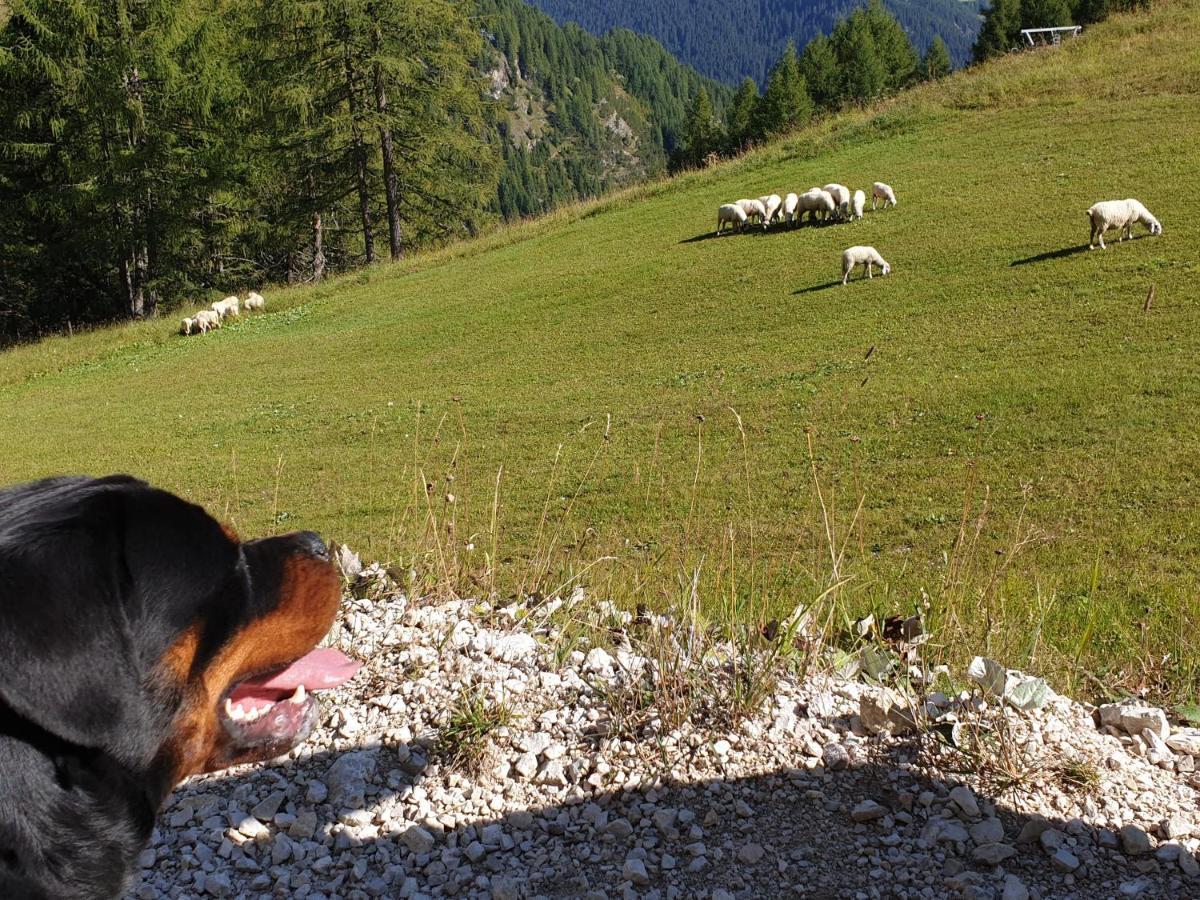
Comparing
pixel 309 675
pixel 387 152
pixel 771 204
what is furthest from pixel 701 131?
pixel 309 675

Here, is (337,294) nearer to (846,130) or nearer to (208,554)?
(846,130)

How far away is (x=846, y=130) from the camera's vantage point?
27234 mm

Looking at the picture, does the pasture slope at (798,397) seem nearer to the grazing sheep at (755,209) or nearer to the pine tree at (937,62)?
the grazing sheep at (755,209)

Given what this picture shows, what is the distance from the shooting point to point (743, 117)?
81.8 meters

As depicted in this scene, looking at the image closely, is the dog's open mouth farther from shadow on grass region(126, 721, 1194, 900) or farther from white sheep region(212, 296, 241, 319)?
white sheep region(212, 296, 241, 319)

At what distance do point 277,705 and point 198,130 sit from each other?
→ 125ft

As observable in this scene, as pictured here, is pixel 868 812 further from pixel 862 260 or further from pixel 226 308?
pixel 226 308

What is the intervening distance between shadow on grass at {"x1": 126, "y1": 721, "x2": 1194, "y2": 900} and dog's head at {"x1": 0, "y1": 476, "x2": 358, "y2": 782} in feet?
2.23

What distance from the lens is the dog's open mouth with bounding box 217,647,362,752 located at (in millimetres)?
2445

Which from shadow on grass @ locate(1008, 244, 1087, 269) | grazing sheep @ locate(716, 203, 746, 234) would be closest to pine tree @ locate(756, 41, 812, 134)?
grazing sheep @ locate(716, 203, 746, 234)

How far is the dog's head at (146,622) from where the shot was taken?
1.73 metres

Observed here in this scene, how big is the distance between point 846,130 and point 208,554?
27984 mm

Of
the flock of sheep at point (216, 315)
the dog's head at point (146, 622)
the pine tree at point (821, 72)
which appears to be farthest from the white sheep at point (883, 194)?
the pine tree at point (821, 72)

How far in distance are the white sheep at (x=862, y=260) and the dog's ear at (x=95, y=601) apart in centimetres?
1550
